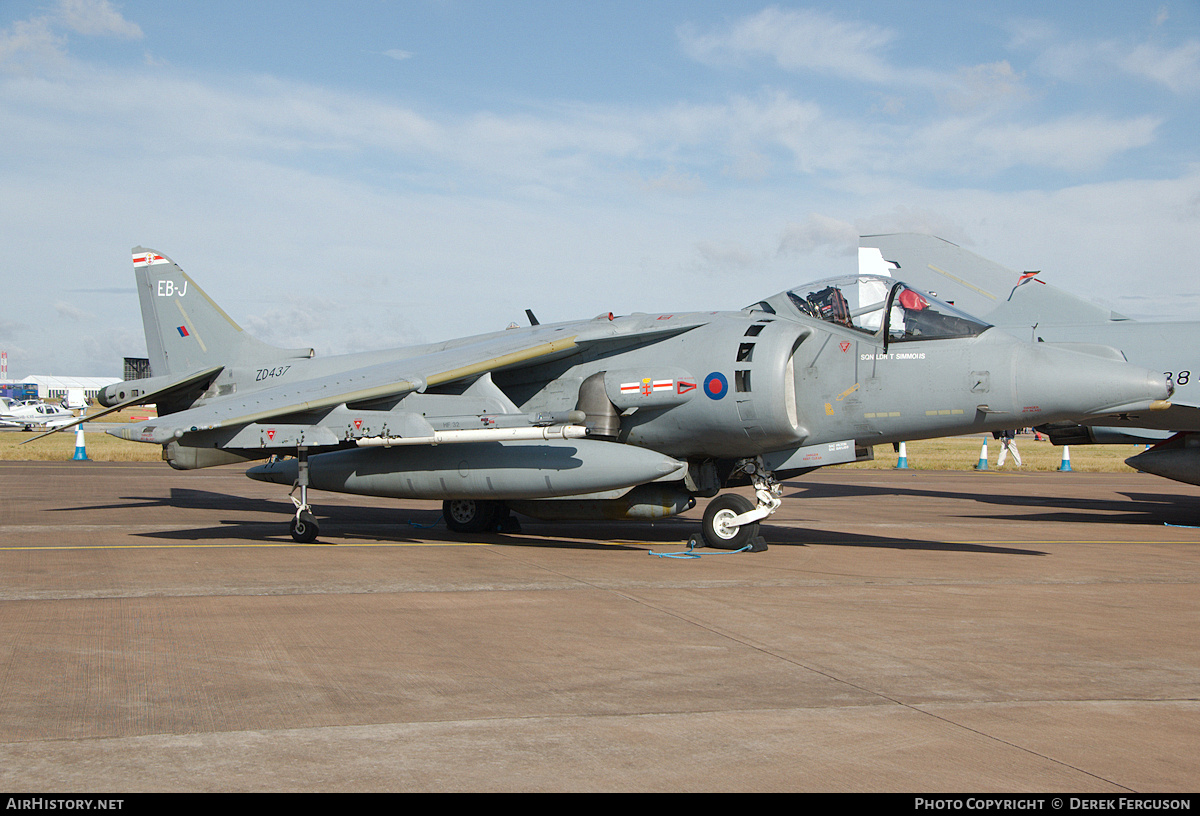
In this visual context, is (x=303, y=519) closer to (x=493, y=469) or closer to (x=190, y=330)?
(x=493, y=469)

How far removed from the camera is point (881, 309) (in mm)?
10508

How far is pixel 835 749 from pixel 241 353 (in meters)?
12.6

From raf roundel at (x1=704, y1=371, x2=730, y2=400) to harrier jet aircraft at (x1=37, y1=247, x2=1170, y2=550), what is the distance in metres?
0.02

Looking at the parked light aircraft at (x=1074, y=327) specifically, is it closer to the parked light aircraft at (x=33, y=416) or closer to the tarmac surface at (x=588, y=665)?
the tarmac surface at (x=588, y=665)

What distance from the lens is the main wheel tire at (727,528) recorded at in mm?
11156

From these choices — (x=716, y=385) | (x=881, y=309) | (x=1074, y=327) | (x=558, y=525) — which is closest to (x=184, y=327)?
(x=558, y=525)

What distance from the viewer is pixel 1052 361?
9.73 m

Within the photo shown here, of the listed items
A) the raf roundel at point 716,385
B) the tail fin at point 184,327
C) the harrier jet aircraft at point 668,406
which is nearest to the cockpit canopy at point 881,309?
the harrier jet aircraft at point 668,406

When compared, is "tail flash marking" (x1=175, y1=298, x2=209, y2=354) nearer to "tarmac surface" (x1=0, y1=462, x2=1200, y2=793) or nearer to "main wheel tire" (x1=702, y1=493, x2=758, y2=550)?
"tarmac surface" (x1=0, y1=462, x2=1200, y2=793)

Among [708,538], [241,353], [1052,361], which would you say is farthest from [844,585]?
[241,353]

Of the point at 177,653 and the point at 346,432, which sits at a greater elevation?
the point at 346,432

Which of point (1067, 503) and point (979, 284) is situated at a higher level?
point (979, 284)

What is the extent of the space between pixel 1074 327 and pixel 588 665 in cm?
1488
